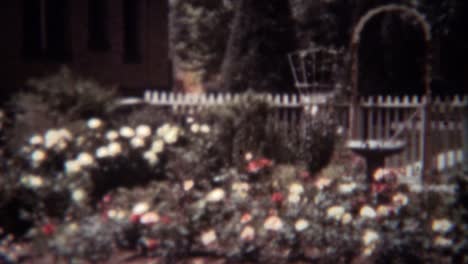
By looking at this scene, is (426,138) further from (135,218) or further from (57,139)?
(57,139)

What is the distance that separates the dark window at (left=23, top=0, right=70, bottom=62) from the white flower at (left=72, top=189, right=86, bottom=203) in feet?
24.9

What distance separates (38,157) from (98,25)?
29.5 feet

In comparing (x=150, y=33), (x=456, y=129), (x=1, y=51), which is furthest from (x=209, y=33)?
(x=456, y=129)

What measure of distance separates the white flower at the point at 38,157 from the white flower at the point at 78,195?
2.73 ft

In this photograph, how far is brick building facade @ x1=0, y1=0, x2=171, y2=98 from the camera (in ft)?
36.7

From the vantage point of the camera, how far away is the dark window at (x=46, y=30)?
462 inches

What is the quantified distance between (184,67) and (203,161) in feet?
81.1

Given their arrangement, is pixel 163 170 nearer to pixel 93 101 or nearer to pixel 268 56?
pixel 93 101

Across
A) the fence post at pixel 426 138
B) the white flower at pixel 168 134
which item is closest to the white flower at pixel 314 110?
the fence post at pixel 426 138

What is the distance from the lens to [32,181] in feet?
16.6

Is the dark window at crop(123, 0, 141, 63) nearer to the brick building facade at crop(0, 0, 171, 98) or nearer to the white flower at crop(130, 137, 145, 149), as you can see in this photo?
the brick building facade at crop(0, 0, 171, 98)

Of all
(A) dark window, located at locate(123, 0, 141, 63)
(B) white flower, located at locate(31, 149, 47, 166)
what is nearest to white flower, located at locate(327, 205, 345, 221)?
(B) white flower, located at locate(31, 149, 47, 166)

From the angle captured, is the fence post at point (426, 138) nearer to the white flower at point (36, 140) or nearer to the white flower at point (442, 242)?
the white flower at point (442, 242)

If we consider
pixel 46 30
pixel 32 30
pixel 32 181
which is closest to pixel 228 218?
pixel 32 181
